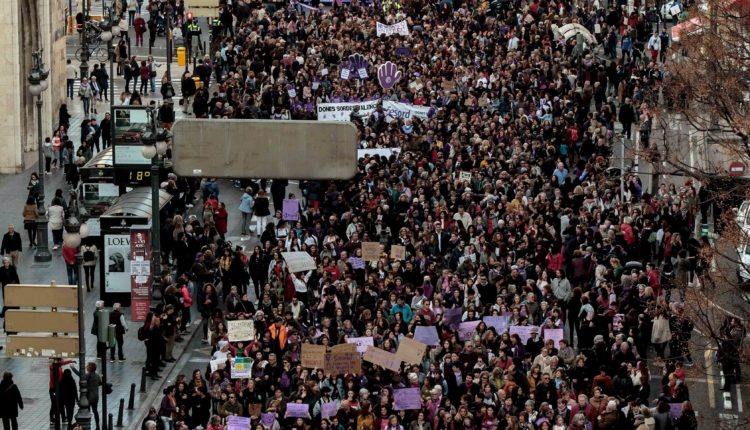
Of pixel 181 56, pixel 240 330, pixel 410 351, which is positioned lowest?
pixel 410 351

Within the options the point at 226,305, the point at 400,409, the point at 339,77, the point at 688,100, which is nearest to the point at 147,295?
the point at 226,305

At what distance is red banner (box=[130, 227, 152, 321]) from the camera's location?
153 feet

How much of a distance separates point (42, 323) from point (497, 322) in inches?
346

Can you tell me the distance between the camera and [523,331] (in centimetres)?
4100

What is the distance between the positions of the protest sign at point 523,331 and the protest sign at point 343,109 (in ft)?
65.2

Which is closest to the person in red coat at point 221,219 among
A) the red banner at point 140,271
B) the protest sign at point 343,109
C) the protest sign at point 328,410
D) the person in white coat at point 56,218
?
the person in white coat at point 56,218

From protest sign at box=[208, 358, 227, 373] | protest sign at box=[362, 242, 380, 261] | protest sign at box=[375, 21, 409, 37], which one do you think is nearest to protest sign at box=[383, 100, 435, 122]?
protest sign at box=[375, 21, 409, 37]

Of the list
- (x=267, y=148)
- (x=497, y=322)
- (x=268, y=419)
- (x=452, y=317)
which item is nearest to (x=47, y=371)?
(x=268, y=419)

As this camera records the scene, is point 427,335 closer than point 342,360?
No

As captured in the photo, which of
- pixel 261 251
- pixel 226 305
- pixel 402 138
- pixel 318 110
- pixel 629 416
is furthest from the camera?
pixel 318 110

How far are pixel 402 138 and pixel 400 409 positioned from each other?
1959cm

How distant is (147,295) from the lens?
46844 mm

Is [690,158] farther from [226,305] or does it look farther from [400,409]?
[400,409]

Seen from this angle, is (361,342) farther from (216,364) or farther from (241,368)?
(216,364)
